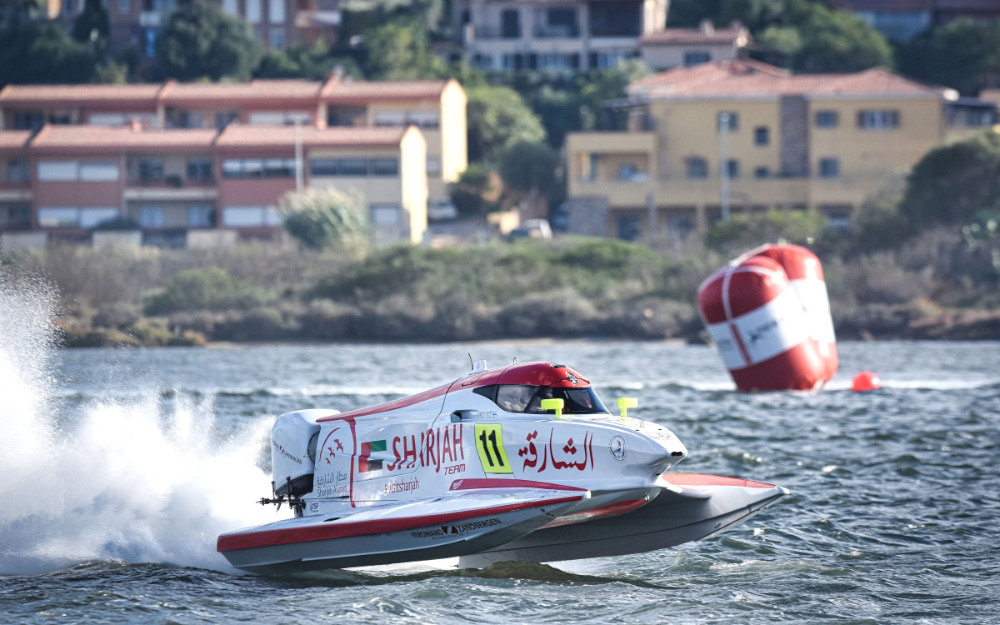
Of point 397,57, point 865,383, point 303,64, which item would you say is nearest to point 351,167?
point 397,57

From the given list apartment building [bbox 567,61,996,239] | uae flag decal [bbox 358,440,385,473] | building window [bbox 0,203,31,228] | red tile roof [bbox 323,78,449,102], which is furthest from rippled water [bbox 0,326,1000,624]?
red tile roof [bbox 323,78,449,102]

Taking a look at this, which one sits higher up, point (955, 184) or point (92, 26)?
point (92, 26)

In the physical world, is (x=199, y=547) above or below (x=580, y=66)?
below

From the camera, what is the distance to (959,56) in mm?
86750

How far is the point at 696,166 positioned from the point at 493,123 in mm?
17115

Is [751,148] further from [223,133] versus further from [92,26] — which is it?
[92,26]

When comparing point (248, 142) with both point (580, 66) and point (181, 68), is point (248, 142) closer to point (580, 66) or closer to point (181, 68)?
point (181, 68)

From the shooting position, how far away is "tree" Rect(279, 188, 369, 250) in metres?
63.1

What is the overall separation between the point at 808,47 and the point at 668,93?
21449 millimetres

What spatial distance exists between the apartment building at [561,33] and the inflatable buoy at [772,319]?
2672 inches

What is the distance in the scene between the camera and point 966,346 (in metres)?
48.1

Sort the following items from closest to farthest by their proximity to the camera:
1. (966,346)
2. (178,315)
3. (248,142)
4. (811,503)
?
(811,503) → (966,346) → (178,315) → (248,142)

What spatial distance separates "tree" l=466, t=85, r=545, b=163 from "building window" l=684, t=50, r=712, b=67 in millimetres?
12756

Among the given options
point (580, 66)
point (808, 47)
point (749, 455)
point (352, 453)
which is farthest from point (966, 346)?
point (580, 66)
